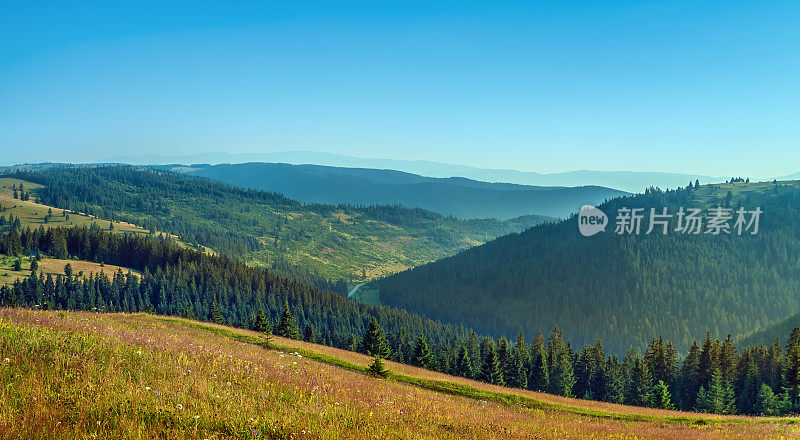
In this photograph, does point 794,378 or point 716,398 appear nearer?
point 794,378

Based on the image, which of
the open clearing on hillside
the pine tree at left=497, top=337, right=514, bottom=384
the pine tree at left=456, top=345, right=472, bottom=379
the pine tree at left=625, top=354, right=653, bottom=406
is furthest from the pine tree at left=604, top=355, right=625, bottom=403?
the open clearing on hillside

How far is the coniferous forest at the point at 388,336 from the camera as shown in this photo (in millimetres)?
66438

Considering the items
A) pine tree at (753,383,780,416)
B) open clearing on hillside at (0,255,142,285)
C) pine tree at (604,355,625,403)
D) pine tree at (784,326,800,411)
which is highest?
pine tree at (784,326,800,411)

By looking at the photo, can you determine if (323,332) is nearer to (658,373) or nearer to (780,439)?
(658,373)

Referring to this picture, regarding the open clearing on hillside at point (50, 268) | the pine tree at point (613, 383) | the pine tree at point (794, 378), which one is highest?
the pine tree at point (794, 378)

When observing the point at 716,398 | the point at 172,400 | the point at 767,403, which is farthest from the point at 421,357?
the point at 172,400

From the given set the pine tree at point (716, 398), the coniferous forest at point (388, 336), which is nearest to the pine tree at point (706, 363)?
the coniferous forest at point (388, 336)

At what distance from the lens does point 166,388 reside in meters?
8.42

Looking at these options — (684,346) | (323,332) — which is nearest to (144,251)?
(323,332)

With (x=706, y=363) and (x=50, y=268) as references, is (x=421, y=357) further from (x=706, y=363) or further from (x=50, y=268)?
(x=50, y=268)

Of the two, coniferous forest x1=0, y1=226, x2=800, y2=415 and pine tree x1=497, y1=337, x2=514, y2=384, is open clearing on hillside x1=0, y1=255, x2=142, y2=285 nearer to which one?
coniferous forest x1=0, y1=226, x2=800, y2=415

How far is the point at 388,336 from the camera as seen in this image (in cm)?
10856

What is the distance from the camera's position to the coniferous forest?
66.4m

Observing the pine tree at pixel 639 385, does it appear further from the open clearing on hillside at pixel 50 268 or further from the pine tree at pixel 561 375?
the open clearing on hillside at pixel 50 268
